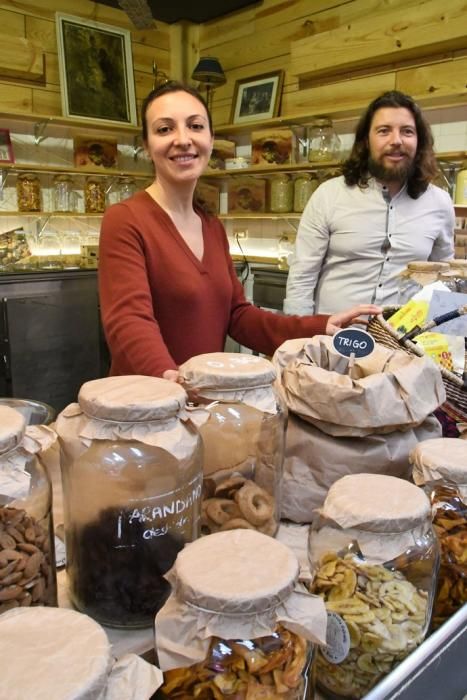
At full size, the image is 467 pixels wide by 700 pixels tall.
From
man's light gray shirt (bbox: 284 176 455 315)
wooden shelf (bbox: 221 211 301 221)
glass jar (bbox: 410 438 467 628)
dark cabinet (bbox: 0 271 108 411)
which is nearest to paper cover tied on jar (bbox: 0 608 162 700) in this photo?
glass jar (bbox: 410 438 467 628)

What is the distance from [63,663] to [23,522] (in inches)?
8.2

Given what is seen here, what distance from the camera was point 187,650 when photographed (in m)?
0.45

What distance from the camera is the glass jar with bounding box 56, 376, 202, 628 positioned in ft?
1.92

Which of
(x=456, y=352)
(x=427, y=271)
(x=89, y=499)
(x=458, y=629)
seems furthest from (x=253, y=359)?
(x=427, y=271)

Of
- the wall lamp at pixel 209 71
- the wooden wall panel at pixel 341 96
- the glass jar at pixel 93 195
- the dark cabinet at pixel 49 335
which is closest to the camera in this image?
the dark cabinet at pixel 49 335

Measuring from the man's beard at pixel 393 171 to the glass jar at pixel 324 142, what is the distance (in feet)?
5.97

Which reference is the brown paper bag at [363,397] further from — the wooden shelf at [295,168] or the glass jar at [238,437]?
the wooden shelf at [295,168]

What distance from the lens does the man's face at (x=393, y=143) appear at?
2.06 m

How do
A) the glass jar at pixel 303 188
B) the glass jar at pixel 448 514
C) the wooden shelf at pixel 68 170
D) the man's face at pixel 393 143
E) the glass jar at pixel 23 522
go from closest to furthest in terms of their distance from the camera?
the glass jar at pixel 23 522, the glass jar at pixel 448 514, the man's face at pixel 393 143, the wooden shelf at pixel 68 170, the glass jar at pixel 303 188

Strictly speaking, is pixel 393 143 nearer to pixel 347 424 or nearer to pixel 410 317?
pixel 410 317

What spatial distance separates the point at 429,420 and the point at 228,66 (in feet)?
14.7

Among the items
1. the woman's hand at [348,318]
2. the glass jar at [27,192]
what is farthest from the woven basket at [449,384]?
the glass jar at [27,192]

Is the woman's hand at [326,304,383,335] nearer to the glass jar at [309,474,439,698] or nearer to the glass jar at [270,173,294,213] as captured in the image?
the glass jar at [309,474,439,698]

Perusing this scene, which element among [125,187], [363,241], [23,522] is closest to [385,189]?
[363,241]
